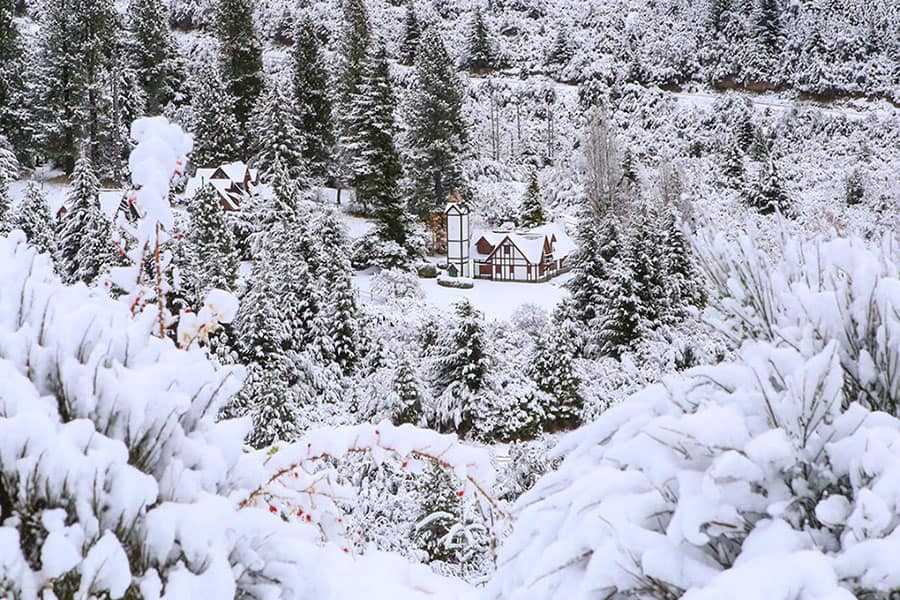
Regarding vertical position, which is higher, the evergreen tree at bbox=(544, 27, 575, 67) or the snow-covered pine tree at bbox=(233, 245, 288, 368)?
the evergreen tree at bbox=(544, 27, 575, 67)

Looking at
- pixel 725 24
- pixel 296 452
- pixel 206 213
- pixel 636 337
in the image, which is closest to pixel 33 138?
pixel 206 213

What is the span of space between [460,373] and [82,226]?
8.68 metres

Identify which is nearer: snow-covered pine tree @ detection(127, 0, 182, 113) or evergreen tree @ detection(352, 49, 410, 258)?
evergreen tree @ detection(352, 49, 410, 258)

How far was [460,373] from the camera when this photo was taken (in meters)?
12.7

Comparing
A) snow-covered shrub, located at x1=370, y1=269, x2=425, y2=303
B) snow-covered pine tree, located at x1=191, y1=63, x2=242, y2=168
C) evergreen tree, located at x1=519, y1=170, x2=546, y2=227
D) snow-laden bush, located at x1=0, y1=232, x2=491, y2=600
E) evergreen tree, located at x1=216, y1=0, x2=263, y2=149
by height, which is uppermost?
evergreen tree, located at x1=216, y1=0, x2=263, y2=149

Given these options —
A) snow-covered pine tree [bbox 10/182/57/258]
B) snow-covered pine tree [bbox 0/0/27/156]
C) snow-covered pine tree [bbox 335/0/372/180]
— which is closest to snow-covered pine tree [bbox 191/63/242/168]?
snow-covered pine tree [bbox 335/0/372/180]

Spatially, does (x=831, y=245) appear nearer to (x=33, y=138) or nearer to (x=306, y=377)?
(x=306, y=377)

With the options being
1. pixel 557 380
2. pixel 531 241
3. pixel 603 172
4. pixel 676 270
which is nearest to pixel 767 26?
pixel 603 172

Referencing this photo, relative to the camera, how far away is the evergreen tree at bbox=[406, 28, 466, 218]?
987 inches

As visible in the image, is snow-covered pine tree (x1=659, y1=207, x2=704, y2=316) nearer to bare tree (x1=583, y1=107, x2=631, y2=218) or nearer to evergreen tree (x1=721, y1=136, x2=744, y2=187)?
bare tree (x1=583, y1=107, x2=631, y2=218)

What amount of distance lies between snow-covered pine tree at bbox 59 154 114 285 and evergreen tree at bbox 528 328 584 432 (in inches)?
348

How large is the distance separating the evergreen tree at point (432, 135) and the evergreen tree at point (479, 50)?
579 inches

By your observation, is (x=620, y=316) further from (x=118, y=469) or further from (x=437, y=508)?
(x=118, y=469)

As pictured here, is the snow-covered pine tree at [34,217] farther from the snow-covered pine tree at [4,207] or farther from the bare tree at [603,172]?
the bare tree at [603,172]
